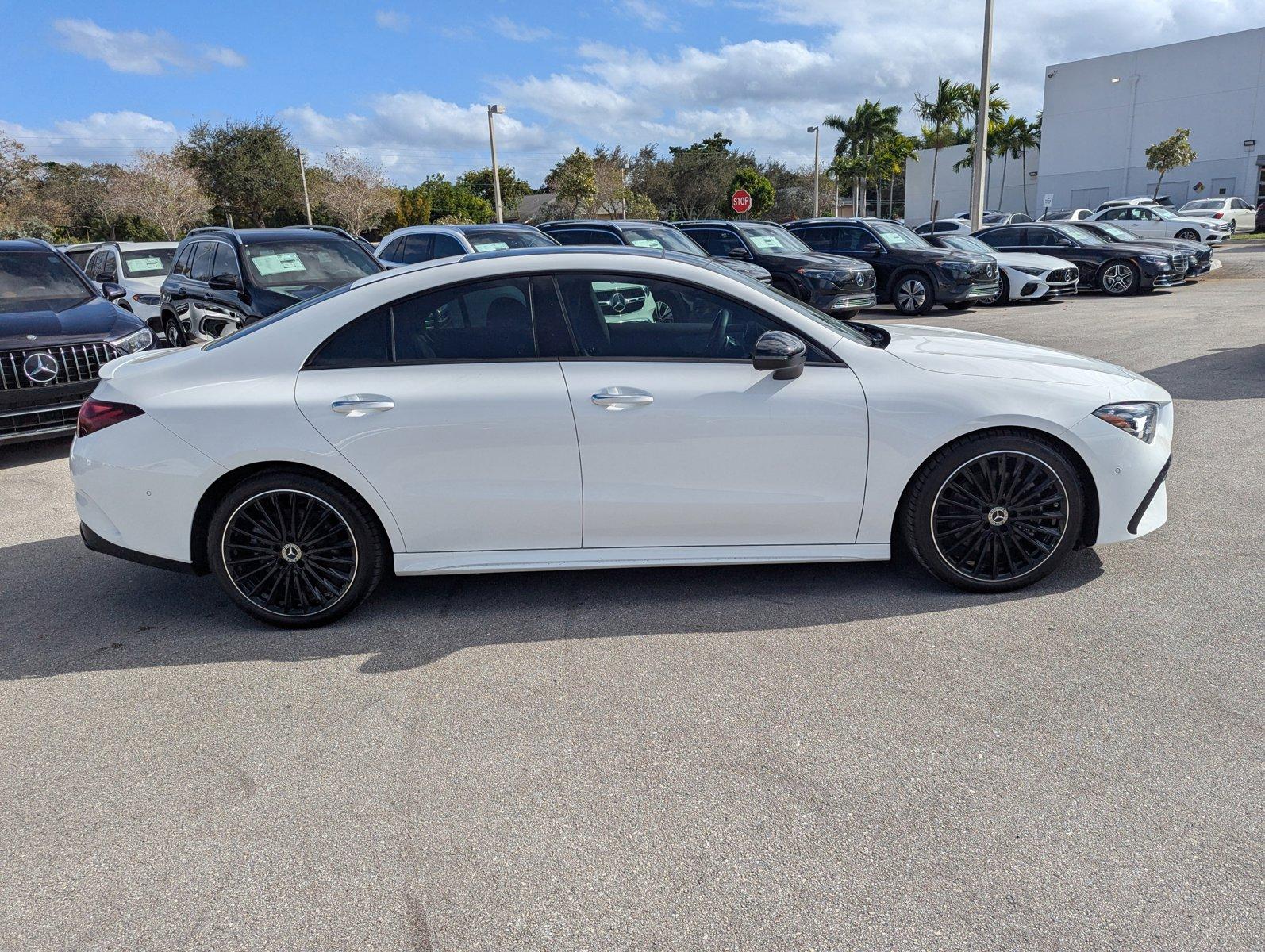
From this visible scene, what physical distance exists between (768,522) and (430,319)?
1.77m

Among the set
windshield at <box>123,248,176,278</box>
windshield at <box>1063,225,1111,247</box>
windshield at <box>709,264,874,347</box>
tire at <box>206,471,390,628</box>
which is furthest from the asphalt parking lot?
windshield at <box>1063,225,1111,247</box>

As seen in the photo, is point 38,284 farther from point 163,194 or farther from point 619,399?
point 163,194

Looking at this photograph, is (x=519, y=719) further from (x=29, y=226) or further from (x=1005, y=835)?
(x=29, y=226)

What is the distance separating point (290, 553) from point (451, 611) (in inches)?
30.6

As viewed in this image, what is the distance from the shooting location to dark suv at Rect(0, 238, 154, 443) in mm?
7195

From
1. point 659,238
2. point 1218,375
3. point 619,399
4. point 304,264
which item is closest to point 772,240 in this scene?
point 659,238

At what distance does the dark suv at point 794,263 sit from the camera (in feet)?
48.8

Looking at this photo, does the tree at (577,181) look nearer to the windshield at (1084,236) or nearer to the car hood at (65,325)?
the windshield at (1084,236)

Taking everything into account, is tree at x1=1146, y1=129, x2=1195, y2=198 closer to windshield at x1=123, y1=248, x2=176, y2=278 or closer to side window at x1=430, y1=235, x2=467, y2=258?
side window at x1=430, y1=235, x2=467, y2=258

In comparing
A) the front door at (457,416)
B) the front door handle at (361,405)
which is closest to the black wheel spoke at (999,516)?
the front door at (457,416)

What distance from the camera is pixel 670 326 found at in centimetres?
419

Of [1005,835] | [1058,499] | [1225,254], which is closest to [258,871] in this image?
[1005,835]

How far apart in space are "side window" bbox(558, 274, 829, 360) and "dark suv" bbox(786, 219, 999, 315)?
13.5 metres

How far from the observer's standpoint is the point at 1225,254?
28.1 m
